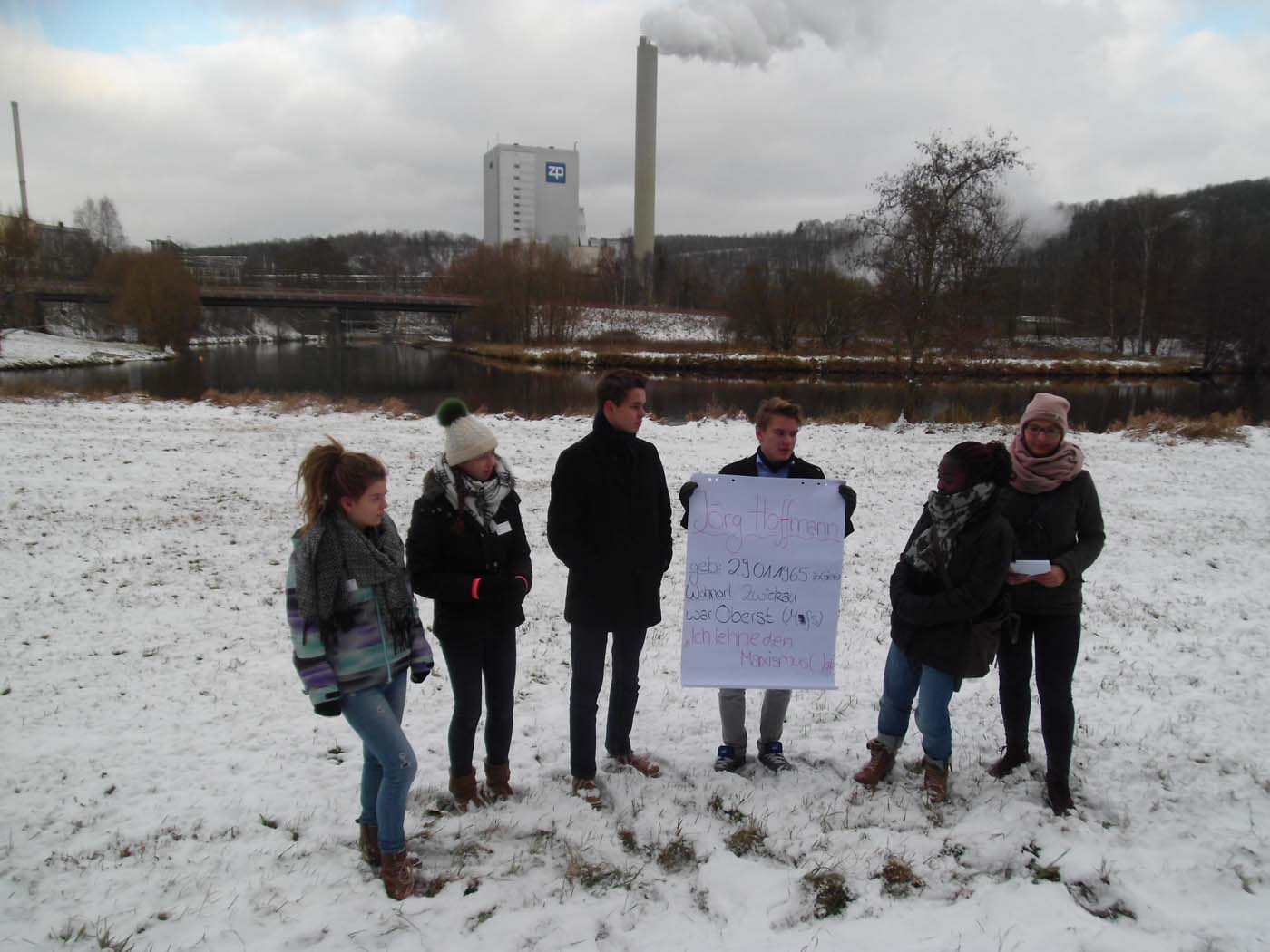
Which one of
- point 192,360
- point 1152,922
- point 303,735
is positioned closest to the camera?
point 1152,922

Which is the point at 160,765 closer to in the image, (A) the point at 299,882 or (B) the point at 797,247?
(A) the point at 299,882

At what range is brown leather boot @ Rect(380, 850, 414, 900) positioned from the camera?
9.73ft

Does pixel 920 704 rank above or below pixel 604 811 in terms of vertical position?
above

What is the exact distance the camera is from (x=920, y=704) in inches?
147

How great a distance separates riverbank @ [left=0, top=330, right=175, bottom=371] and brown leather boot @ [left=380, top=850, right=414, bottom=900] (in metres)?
52.4

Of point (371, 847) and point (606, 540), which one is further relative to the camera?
point (606, 540)

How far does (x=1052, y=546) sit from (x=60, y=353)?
203ft

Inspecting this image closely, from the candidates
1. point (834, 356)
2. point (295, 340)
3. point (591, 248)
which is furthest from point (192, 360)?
point (591, 248)

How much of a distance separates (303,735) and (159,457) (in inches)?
420

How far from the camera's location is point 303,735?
439 centimetres

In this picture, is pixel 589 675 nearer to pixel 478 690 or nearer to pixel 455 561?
pixel 478 690

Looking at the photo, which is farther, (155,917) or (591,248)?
(591,248)

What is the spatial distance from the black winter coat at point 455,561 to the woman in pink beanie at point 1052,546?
2.43 meters

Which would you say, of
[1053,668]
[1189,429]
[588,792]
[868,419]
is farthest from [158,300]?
[1053,668]
